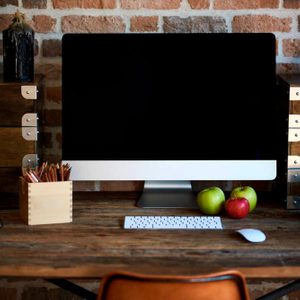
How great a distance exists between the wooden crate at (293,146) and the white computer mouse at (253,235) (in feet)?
0.91

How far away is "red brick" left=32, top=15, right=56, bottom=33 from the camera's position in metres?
2.44

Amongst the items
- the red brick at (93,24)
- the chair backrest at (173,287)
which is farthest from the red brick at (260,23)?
the chair backrest at (173,287)

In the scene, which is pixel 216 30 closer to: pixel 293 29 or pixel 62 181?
pixel 293 29

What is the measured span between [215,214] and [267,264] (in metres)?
0.41

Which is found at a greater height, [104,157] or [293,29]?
[293,29]

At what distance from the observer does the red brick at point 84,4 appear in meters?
2.43

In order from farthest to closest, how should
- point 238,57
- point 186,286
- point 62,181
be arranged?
point 238,57
point 62,181
point 186,286

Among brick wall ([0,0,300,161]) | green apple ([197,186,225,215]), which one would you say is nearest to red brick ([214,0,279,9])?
brick wall ([0,0,300,161])

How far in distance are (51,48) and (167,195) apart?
63 cm

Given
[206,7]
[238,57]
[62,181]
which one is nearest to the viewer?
[62,181]

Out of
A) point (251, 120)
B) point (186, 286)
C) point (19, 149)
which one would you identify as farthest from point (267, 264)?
point (19, 149)

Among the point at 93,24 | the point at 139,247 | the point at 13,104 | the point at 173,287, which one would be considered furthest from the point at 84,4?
the point at 173,287

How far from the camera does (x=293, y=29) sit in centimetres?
245

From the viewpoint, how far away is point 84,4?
2.44 m
